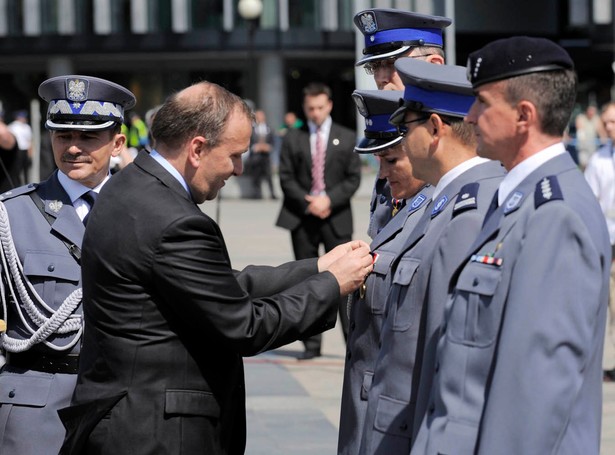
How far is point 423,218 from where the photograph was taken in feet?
11.7

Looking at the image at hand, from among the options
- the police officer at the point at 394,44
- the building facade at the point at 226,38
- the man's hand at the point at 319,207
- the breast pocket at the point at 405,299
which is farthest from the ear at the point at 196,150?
the building facade at the point at 226,38

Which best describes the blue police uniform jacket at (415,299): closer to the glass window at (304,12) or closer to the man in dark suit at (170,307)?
the man in dark suit at (170,307)

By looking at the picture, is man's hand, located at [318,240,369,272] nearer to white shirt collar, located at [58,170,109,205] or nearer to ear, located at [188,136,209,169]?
ear, located at [188,136,209,169]

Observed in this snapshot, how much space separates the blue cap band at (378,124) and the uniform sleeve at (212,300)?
0.81 meters

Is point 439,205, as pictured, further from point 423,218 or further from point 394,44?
point 394,44

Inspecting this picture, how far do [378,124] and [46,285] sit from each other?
1260 mm

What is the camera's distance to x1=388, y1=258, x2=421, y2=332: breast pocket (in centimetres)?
342

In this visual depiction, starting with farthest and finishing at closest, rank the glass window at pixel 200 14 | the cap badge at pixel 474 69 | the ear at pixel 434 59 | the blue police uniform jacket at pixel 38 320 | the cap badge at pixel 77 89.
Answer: the glass window at pixel 200 14 < the ear at pixel 434 59 < the cap badge at pixel 77 89 < the blue police uniform jacket at pixel 38 320 < the cap badge at pixel 474 69

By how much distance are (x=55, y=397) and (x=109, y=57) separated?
4313cm

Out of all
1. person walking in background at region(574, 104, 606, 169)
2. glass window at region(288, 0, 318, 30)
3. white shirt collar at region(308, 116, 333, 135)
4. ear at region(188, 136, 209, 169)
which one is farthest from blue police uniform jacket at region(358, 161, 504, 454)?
glass window at region(288, 0, 318, 30)

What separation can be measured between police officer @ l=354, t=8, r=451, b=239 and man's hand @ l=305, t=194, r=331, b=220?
470 cm

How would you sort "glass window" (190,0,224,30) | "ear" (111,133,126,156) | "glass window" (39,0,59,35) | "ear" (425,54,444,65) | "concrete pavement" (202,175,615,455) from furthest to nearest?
"glass window" (39,0,59,35), "glass window" (190,0,224,30), "concrete pavement" (202,175,615,455), "ear" (425,54,444,65), "ear" (111,133,126,156)

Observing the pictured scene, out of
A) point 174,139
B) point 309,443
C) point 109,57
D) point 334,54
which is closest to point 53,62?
point 109,57

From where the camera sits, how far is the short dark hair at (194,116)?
353 cm
